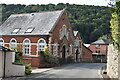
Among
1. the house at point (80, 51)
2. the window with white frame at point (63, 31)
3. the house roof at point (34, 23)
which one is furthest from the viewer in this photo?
the house at point (80, 51)

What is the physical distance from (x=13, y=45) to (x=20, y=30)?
276 cm

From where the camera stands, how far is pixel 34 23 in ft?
99.0

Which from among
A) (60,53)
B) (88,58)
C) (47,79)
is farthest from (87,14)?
(47,79)

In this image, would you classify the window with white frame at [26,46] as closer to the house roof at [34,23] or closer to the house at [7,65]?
the house roof at [34,23]

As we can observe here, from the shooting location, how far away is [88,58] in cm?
4247

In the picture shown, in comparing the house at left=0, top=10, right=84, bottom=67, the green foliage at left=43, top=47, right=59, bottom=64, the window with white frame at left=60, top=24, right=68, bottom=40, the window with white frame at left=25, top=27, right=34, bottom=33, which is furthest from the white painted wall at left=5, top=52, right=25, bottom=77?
the window with white frame at left=60, top=24, right=68, bottom=40

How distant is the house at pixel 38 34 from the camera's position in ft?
90.9

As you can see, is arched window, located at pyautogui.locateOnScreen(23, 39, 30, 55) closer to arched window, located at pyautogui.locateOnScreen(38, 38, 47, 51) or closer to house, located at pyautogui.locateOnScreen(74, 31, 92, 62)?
arched window, located at pyautogui.locateOnScreen(38, 38, 47, 51)

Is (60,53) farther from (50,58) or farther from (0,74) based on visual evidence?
(0,74)

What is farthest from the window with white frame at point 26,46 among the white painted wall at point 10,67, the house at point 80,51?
the white painted wall at point 10,67

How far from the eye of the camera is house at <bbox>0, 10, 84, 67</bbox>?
27.7 m

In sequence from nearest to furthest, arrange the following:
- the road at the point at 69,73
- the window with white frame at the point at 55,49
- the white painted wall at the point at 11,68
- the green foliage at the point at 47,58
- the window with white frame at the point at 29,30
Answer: the white painted wall at the point at 11,68 → the road at the point at 69,73 → the green foliage at the point at 47,58 → the window with white frame at the point at 29,30 → the window with white frame at the point at 55,49

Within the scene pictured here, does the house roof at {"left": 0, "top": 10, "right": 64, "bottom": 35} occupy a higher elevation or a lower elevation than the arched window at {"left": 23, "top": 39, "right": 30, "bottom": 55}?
higher

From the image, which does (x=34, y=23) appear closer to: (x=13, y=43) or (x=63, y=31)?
(x=13, y=43)
